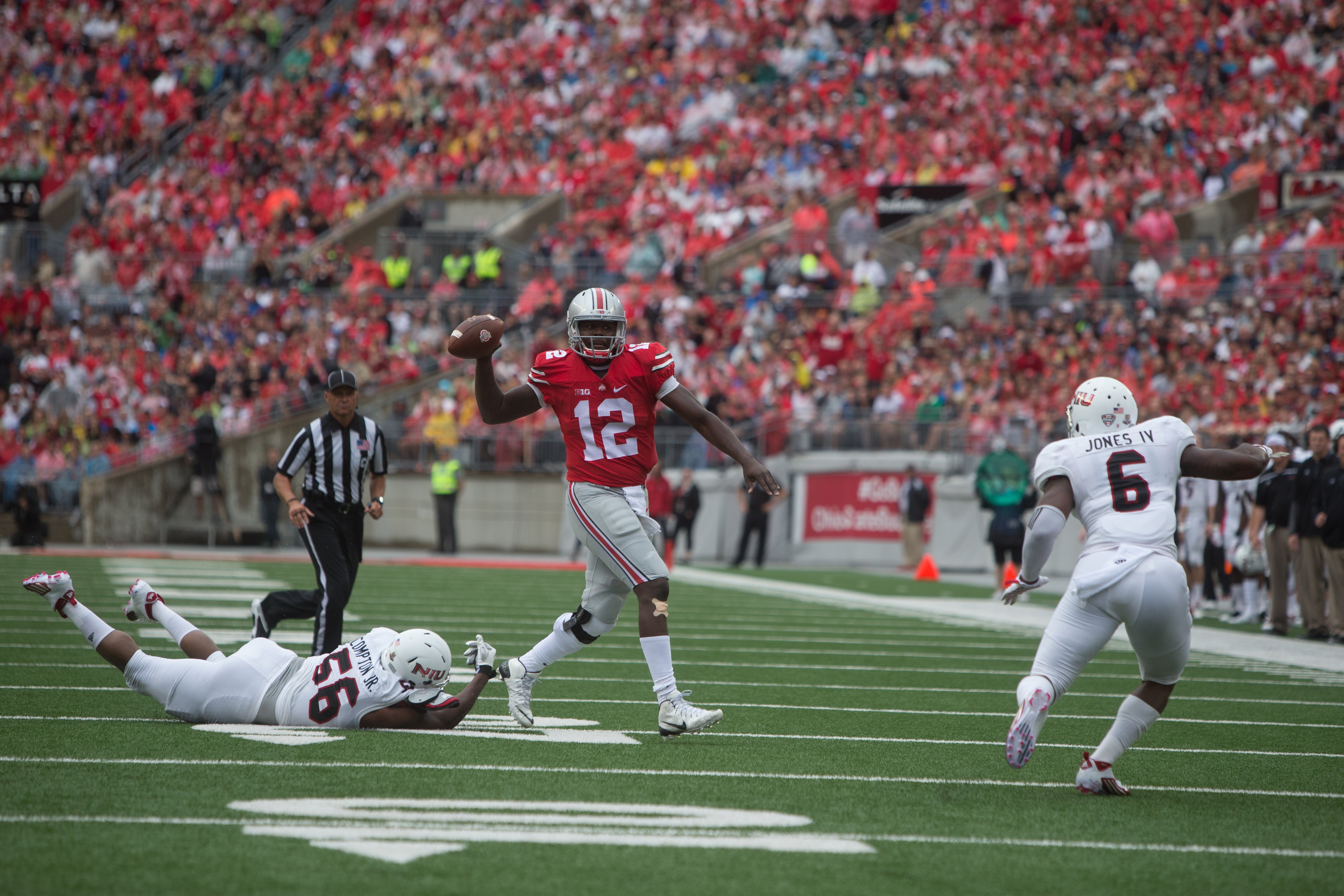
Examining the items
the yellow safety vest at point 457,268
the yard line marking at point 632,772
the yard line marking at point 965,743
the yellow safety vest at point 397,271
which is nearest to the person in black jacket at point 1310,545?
the yard line marking at point 965,743

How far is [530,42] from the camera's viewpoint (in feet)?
107

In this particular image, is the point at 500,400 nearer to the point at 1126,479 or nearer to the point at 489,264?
the point at 1126,479

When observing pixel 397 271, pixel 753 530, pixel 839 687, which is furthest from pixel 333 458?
pixel 397 271

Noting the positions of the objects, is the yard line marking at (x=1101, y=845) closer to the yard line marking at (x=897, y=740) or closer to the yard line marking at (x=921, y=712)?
the yard line marking at (x=897, y=740)

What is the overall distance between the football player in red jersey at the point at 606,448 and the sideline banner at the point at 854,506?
15.2 metres

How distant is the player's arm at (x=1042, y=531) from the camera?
555cm

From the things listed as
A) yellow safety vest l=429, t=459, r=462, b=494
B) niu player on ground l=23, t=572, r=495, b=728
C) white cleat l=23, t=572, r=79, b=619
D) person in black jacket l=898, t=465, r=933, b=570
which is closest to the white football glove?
niu player on ground l=23, t=572, r=495, b=728

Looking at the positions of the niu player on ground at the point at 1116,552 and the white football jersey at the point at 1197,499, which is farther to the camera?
the white football jersey at the point at 1197,499

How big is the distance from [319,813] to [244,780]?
65 centimetres

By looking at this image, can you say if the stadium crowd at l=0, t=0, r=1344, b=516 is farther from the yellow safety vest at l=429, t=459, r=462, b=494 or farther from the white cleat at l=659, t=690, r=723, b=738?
the white cleat at l=659, t=690, r=723, b=738

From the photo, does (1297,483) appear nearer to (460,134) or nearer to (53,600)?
→ (53,600)

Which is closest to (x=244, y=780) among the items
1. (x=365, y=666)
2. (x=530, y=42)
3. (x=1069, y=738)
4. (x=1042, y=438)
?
(x=365, y=666)

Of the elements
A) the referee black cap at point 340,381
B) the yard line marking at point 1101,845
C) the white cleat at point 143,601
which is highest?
the referee black cap at point 340,381

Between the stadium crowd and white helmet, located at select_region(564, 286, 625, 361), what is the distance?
11.4m
